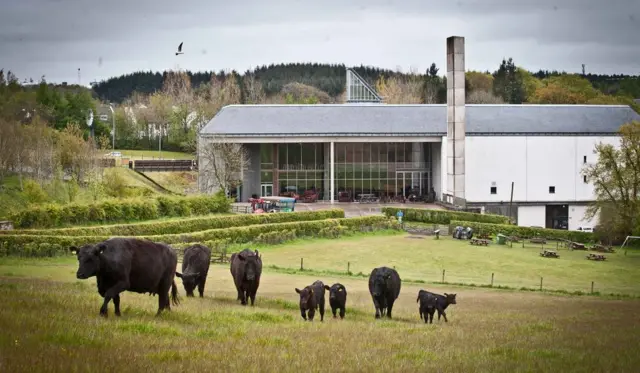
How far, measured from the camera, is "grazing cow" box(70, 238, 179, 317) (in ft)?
50.9

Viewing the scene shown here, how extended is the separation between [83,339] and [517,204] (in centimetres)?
5844

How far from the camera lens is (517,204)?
6838 cm

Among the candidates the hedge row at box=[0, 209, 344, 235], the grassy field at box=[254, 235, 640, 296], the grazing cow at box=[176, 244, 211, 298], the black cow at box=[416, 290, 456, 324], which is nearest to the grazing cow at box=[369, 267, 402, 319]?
the black cow at box=[416, 290, 456, 324]

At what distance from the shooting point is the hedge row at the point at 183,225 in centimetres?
4182

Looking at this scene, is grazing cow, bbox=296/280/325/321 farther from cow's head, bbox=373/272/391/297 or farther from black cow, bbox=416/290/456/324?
black cow, bbox=416/290/456/324

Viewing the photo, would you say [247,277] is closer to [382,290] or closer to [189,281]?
[189,281]

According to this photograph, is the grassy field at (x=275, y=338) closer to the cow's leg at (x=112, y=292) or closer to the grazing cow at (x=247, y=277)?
the cow's leg at (x=112, y=292)

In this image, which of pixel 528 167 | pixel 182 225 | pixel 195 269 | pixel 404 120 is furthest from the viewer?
pixel 404 120

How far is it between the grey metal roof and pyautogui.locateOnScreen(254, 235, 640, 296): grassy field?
19284 mm

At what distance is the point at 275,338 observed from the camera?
15398 mm

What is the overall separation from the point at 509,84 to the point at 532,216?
Answer: 6229cm

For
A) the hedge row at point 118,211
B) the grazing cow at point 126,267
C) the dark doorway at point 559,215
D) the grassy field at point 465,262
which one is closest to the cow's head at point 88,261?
the grazing cow at point 126,267

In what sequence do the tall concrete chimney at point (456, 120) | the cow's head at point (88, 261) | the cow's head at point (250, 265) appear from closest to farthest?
the cow's head at point (88, 261) < the cow's head at point (250, 265) < the tall concrete chimney at point (456, 120)

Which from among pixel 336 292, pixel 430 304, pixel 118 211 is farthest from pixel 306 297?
pixel 118 211
